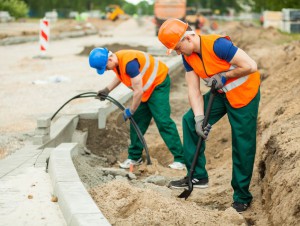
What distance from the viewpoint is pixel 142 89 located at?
24.0 feet

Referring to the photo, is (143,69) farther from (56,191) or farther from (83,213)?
(83,213)

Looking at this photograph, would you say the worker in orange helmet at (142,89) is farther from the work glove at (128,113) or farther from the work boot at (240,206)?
the work boot at (240,206)

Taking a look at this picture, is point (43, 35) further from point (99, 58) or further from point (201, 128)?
point (201, 128)

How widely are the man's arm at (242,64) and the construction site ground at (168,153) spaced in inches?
30.0

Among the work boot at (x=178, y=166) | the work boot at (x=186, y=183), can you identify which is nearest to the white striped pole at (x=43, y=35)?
the work boot at (x=178, y=166)

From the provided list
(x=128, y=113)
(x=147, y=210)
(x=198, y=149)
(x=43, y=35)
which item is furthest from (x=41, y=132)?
(x=43, y=35)

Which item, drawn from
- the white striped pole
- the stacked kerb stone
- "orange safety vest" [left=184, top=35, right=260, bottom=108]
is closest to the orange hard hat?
"orange safety vest" [left=184, top=35, right=260, bottom=108]

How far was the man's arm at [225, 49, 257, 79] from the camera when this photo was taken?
532 centimetres

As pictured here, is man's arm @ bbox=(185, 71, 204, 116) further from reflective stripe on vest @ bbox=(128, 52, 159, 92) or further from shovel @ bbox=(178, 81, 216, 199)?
reflective stripe on vest @ bbox=(128, 52, 159, 92)

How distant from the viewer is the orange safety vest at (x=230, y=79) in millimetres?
5473

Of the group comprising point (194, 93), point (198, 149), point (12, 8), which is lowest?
point (12, 8)

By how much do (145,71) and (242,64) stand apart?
2.33 metres

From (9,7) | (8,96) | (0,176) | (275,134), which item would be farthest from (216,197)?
(9,7)

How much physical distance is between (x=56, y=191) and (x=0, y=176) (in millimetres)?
912
